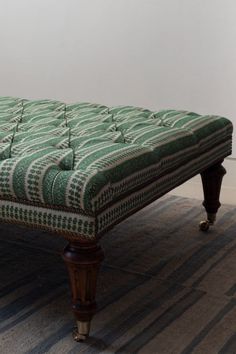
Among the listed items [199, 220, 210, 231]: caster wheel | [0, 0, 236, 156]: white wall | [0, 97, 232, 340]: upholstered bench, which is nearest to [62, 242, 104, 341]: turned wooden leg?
[0, 97, 232, 340]: upholstered bench

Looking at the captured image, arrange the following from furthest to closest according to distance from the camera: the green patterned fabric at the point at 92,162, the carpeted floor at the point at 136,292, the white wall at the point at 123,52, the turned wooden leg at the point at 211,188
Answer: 1. the white wall at the point at 123,52
2. the turned wooden leg at the point at 211,188
3. the carpeted floor at the point at 136,292
4. the green patterned fabric at the point at 92,162

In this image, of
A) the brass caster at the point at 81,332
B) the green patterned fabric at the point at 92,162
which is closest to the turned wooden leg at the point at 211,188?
the green patterned fabric at the point at 92,162

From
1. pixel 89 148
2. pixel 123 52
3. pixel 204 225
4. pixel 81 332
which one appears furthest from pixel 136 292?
pixel 123 52

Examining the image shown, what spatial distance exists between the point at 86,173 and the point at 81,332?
34cm

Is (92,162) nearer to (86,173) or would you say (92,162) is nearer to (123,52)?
(86,173)

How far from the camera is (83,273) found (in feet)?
3.37

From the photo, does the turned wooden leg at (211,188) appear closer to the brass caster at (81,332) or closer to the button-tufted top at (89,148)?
the button-tufted top at (89,148)

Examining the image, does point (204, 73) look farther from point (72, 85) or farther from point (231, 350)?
point (231, 350)

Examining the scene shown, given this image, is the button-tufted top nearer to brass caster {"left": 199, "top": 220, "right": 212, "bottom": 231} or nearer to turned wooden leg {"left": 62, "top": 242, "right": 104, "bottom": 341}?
turned wooden leg {"left": 62, "top": 242, "right": 104, "bottom": 341}

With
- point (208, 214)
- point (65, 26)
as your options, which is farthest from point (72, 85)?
point (208, 214)

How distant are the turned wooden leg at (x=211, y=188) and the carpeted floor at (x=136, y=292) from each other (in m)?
0.04

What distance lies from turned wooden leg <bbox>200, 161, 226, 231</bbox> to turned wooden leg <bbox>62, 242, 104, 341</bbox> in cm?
76

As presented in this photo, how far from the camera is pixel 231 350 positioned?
1.08m

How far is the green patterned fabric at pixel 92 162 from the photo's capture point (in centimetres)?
99
